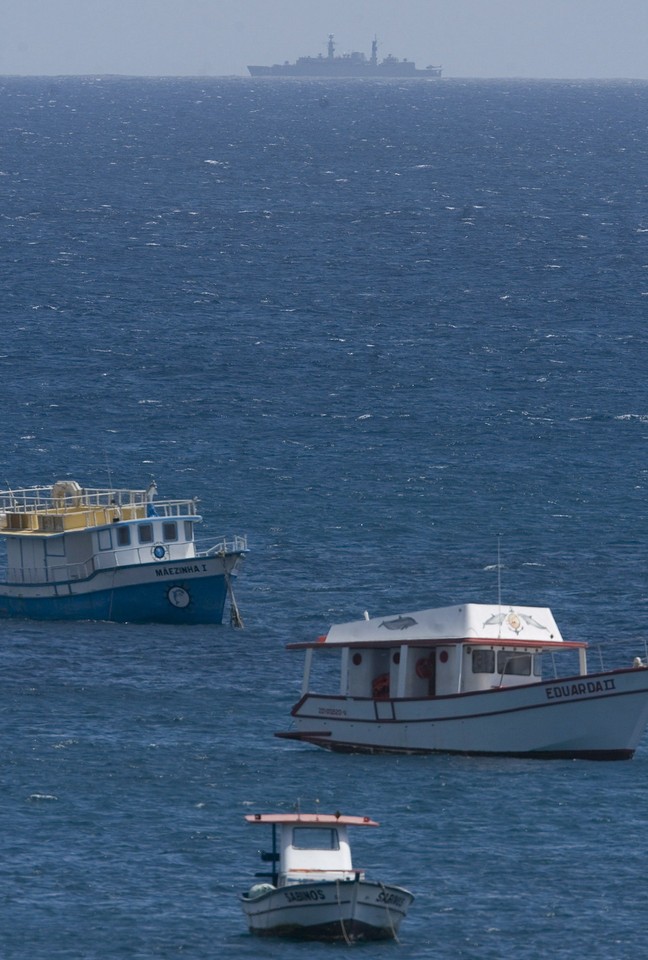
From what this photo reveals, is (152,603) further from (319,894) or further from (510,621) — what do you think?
(319,894)

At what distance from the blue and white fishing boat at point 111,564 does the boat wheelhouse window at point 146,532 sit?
4cm

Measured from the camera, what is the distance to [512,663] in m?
75.6

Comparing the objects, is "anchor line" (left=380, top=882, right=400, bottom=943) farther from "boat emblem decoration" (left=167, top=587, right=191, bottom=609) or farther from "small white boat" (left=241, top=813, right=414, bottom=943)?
"boat emblem decoration" (left=167, top=587, right=191, bottom=609)

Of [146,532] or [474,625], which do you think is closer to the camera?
[474,625]

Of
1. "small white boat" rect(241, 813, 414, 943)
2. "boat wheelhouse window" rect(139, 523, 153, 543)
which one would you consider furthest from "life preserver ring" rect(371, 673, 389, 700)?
"boat wheelhouse window" rect(139, 523, 153, 543)

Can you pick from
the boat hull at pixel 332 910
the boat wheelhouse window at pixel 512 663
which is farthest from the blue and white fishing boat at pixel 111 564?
the boat hull at pixel 332 910

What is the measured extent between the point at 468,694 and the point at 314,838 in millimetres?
17609

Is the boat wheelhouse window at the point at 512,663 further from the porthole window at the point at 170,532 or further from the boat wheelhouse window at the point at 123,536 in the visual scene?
the boat wheelhouse window at the point at 123,536

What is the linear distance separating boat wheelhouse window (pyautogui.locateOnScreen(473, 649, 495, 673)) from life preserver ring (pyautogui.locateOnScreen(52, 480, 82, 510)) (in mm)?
29931

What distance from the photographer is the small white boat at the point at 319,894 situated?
5550 cm

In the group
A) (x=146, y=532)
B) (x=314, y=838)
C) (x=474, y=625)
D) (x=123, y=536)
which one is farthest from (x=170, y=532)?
(x=314, y=838)

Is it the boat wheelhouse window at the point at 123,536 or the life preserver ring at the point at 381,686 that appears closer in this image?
the life preserver ring at the point at 381,686

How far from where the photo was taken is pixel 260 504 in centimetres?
11531

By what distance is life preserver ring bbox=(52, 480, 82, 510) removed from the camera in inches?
3947
